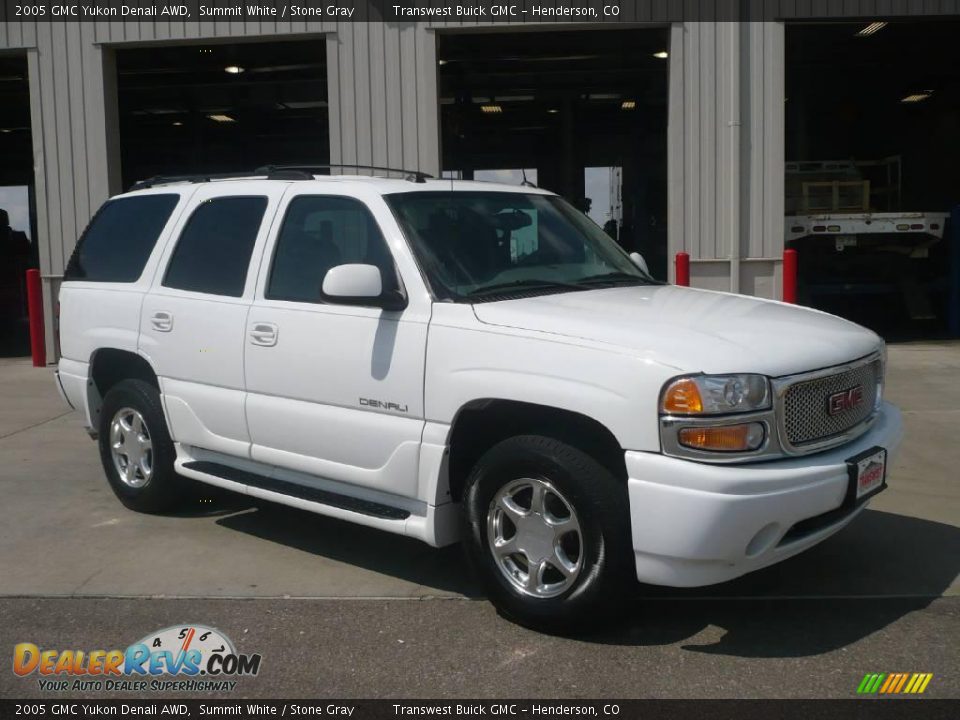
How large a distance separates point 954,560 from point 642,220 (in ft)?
88.6

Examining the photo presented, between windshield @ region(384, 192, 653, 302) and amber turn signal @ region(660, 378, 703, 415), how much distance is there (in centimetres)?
110

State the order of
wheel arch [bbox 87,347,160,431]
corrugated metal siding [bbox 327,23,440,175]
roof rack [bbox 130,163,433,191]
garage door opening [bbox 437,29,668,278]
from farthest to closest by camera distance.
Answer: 1. garage door opening [bbox 437,29,668,278]
2. corrugated metal siding [bbox 327,23,440,175]
3. wheel arch [bbox 87,347,160,431]
4. roof rack [bbox 130,163,433,191]

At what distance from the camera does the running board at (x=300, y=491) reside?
15.3 ft

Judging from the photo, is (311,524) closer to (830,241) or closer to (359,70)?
(359,70)

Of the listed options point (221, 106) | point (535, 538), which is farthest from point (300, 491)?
point (221, 106)

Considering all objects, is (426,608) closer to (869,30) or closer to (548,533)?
(548,533)

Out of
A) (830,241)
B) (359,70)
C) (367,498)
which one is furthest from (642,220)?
(367,498)

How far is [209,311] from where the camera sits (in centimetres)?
546

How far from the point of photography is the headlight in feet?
12.4

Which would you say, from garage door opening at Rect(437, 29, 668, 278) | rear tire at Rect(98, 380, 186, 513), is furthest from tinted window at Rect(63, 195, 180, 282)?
garage door opening at Rect(437, 29, 668, 278)

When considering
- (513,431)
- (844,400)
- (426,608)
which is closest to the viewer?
(844,400)

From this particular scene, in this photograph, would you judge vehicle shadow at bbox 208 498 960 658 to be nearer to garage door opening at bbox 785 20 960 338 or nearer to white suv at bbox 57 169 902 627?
white suv at bbox 57 169 902 627

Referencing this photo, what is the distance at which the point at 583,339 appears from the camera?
13.3 ft

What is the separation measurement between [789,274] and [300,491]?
8.58 metres
